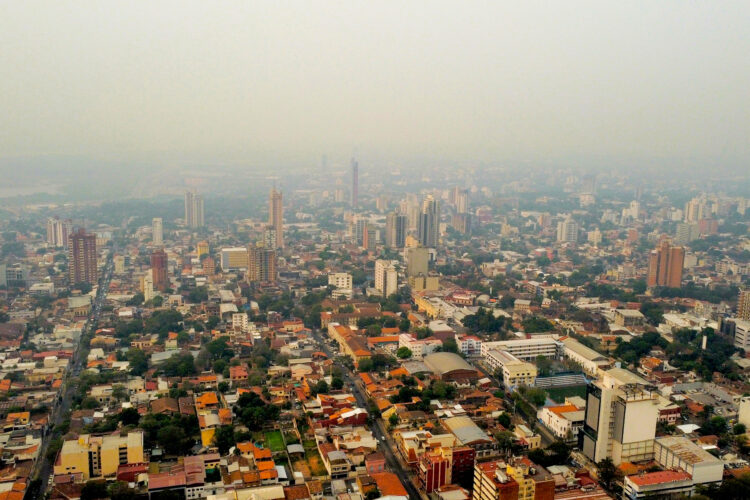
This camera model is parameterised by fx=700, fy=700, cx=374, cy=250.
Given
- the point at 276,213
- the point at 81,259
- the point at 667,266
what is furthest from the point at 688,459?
the point at 276,213

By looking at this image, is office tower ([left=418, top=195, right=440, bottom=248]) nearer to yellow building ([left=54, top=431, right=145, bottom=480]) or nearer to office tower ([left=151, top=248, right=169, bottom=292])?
office tower ([left=151, top=248, right=169, bottom=292])

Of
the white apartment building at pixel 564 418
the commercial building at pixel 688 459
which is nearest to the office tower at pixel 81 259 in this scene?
the white apartment building at pixel 564 418

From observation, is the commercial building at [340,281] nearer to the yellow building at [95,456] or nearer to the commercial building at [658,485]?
the yellow building at [95,456]

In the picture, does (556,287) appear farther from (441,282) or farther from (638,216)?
(638,216)

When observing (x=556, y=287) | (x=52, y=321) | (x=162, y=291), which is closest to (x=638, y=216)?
(x=556, y=287)

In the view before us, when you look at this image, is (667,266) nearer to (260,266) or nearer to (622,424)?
(260,266)

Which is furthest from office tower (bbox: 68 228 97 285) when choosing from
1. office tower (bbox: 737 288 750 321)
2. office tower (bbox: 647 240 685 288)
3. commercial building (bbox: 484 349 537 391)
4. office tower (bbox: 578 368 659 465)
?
office tower (bbox: 737 288 750 321)

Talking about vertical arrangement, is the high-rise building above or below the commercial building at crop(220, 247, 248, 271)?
above
